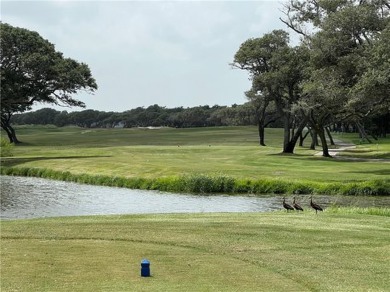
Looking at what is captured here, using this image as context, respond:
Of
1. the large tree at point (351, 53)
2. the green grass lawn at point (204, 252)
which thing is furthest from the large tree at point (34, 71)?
the green grass lawn at point (204, 252)

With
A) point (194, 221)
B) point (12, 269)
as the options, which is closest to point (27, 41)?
point (194, 221)

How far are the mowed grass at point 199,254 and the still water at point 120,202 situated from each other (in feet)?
30.4

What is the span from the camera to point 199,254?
14.6 metres

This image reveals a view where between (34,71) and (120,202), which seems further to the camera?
(34,71)

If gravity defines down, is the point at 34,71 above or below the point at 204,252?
above

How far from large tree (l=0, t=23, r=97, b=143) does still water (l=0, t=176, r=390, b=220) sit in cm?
2360

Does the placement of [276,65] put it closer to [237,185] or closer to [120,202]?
[237,185]

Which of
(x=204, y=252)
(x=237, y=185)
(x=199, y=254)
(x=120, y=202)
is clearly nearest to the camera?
(x=199, y=254)

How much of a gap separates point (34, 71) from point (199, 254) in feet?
175

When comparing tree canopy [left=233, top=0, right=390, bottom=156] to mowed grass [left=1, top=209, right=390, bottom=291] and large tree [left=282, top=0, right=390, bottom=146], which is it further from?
mowed grass [left=1, top=209, right=390, bottom=291]

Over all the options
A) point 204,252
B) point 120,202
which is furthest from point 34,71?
point 204,252

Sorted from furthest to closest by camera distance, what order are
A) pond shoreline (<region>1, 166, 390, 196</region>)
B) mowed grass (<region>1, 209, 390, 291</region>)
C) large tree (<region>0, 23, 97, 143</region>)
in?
1. large tree (<region>0, 23, 97, 143</region>)
2. pond shoreline (<region>1, 166, 390, 196</region>)
3. mowed grass (<region>1, 209, 390, 291</region>)

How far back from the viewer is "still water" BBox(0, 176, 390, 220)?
3055 centimetres

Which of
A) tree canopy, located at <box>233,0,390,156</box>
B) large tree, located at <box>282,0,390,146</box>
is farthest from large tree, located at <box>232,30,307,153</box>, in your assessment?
large tree, located at <box>282,0,390,146</box>
